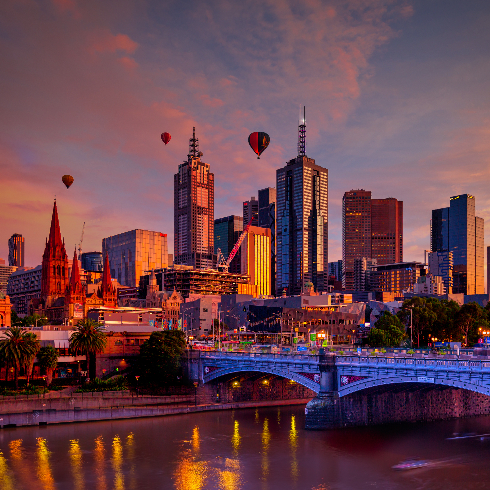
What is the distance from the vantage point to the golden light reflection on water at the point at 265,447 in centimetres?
6397

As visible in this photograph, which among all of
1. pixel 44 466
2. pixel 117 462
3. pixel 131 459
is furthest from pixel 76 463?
pixel 131 459

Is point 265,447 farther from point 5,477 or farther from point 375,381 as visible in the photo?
point 5,477

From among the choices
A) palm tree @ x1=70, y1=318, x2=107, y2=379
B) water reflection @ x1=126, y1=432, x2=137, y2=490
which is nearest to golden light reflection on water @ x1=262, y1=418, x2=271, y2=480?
water reflection @ x1=126, y1=432, x2=137, y2=490

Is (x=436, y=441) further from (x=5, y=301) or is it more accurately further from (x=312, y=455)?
(x=5, y=301)

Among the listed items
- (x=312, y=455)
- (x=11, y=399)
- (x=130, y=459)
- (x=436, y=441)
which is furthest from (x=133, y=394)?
(x=436, y=441)

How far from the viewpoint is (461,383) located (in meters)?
63.9

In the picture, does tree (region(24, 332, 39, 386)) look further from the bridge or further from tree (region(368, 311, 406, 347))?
tree (region(368, 311, 406, 347))

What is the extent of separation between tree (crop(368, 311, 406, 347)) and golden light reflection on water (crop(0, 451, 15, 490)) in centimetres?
9667

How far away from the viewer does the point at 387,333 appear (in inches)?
5920

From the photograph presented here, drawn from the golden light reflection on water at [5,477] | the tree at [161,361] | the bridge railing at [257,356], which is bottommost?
the golden light reflection on water at [5,477]

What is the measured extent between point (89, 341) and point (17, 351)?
547 inches

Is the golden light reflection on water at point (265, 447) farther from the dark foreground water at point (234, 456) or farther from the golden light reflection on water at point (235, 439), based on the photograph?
the golden light reflection on water at point (235, 439)

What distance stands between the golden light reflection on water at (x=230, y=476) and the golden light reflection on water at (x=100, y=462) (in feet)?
37.5

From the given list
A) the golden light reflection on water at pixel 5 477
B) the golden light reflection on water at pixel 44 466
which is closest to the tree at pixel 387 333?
the golden light reflection on water at pixel 44 466
